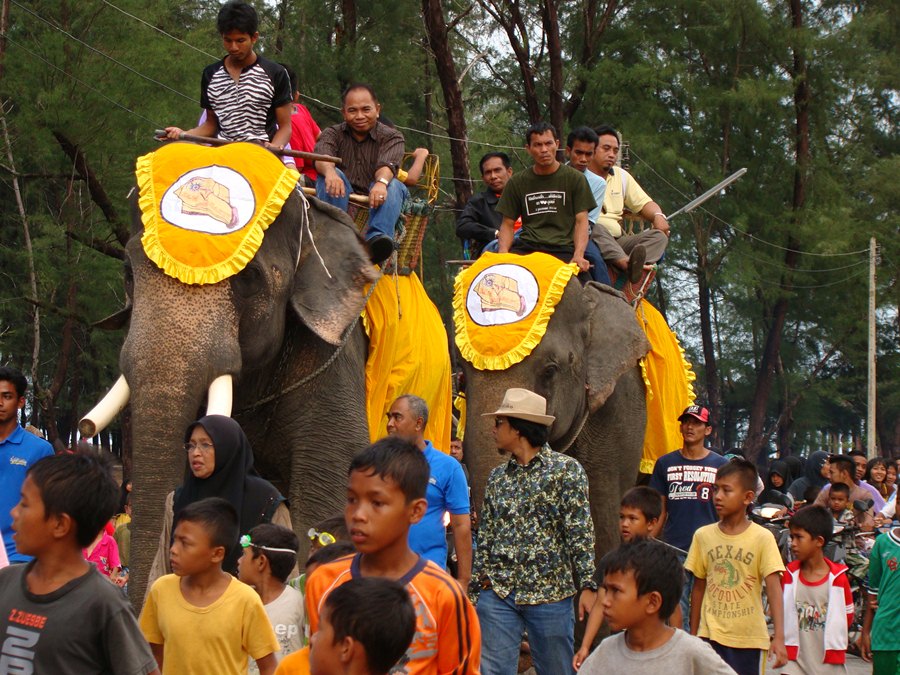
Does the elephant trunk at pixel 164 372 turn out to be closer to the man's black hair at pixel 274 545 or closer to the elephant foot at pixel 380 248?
the man's black hair at pixel 274 545

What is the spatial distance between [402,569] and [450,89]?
53.2 feet

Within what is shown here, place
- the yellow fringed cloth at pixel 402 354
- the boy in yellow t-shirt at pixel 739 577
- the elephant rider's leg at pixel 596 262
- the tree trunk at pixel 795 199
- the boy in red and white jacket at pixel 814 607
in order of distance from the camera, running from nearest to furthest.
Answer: the boy in yellow t-shirt at pixel 739 577, the boy in red and white jacket at pixel 814 607, the yellow fringed cloth at pixel 402 354, the elephant rider's leg at pixel 596 262, the tree trunk at pixel 795 199

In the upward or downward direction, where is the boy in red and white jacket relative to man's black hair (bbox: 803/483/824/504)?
downward

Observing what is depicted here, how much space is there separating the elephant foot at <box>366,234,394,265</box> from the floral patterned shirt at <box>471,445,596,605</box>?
2.32 meters

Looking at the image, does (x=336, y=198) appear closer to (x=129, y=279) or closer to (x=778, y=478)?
(x=129, y=279)

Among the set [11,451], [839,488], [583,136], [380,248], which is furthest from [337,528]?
[839,488]

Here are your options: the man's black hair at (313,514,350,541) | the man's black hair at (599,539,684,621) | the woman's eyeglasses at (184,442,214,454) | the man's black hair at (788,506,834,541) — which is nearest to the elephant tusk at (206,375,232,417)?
the man's black hair at (313,514,350,541)

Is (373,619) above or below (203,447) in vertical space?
below

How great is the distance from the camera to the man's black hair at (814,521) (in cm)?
843

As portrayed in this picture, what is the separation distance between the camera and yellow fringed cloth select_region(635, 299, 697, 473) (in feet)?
38.4

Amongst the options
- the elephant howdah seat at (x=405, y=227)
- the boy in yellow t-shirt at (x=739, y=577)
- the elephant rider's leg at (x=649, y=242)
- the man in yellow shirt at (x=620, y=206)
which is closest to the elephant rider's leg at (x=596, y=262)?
the man in yellow shirt at (x=620, y=206)

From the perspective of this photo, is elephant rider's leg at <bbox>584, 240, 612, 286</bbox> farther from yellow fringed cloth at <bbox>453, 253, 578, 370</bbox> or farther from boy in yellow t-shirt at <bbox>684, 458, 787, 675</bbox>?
boy in yellow t-shirt at <bbox>684, 458, 787, 675</bbox>

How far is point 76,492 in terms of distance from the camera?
4496 mm

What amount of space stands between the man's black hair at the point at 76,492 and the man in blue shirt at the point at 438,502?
9.57 feet
